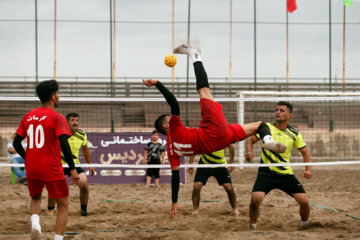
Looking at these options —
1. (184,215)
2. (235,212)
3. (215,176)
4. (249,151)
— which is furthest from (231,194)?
(249,151)

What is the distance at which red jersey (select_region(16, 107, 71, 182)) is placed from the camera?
5.28 meters

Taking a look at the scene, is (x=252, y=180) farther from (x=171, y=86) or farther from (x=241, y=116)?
(x=171, y=86)

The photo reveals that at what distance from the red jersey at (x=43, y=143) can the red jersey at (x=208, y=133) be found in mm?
1324

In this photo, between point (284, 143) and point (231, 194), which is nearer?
point (284, 143)

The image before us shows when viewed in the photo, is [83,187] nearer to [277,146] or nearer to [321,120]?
[277,146]

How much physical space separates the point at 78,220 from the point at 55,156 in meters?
2.89

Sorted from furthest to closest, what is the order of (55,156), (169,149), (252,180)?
(252,180)
(169,149)
(55,156)

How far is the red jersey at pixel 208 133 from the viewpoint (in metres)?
5.65

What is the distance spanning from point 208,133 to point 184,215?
3259mm

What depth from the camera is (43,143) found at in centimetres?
529

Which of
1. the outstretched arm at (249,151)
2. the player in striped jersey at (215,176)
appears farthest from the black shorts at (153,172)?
the outstretched arm at (249,151)

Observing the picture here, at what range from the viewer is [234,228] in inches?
292

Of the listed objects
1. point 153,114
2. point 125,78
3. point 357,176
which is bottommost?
point 357,176

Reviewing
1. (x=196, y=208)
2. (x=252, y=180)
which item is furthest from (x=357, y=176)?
(x=196, y=208)
